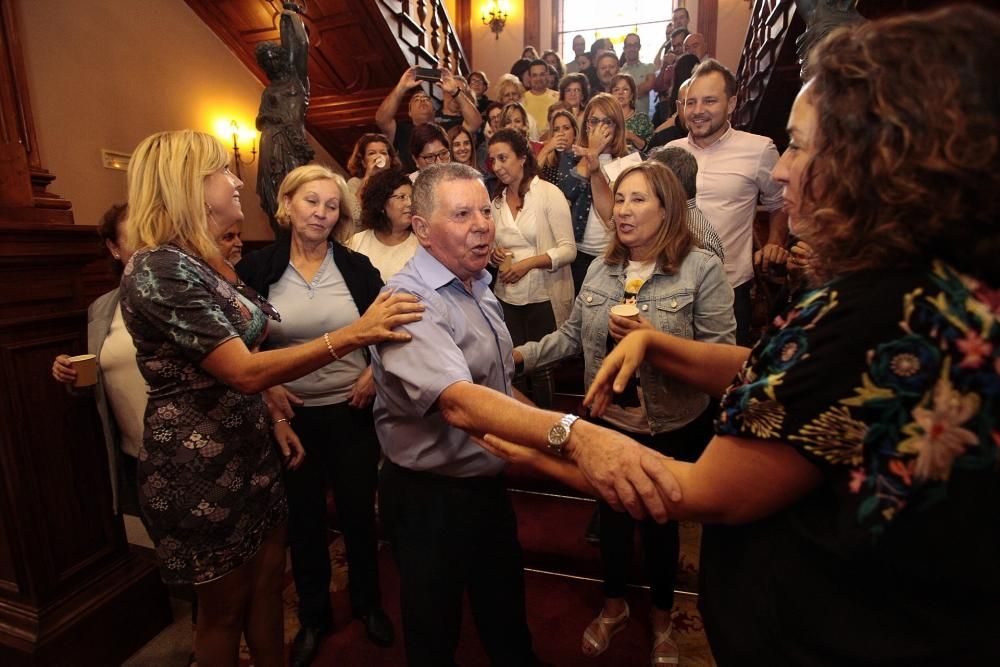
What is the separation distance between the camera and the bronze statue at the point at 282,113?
11.1 feet

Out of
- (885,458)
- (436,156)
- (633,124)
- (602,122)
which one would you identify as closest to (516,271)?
(436,156)

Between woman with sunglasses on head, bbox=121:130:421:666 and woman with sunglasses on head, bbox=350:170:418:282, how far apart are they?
1173mm

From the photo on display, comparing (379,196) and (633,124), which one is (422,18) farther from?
(379,196)

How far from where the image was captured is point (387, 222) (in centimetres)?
281

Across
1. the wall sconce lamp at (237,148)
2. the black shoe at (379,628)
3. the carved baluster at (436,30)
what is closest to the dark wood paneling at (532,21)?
the carved baluster at (436,30)

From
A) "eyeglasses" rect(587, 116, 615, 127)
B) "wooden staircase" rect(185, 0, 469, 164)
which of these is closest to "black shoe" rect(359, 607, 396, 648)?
"eyeglasses" rect(587, 116, 615, 127)

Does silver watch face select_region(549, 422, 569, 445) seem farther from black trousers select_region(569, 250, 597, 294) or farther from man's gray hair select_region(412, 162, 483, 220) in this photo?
black trousers select_region(569, 250, 597, 294)

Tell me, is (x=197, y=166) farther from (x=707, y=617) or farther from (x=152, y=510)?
(x=707, y=617)

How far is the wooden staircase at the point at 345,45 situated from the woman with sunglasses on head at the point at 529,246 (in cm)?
421

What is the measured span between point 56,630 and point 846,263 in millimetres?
2859

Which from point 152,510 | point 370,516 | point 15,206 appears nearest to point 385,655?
point 370,516

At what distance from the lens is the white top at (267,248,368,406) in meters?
2.03

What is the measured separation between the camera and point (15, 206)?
208cm

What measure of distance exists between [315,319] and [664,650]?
6.35ft
